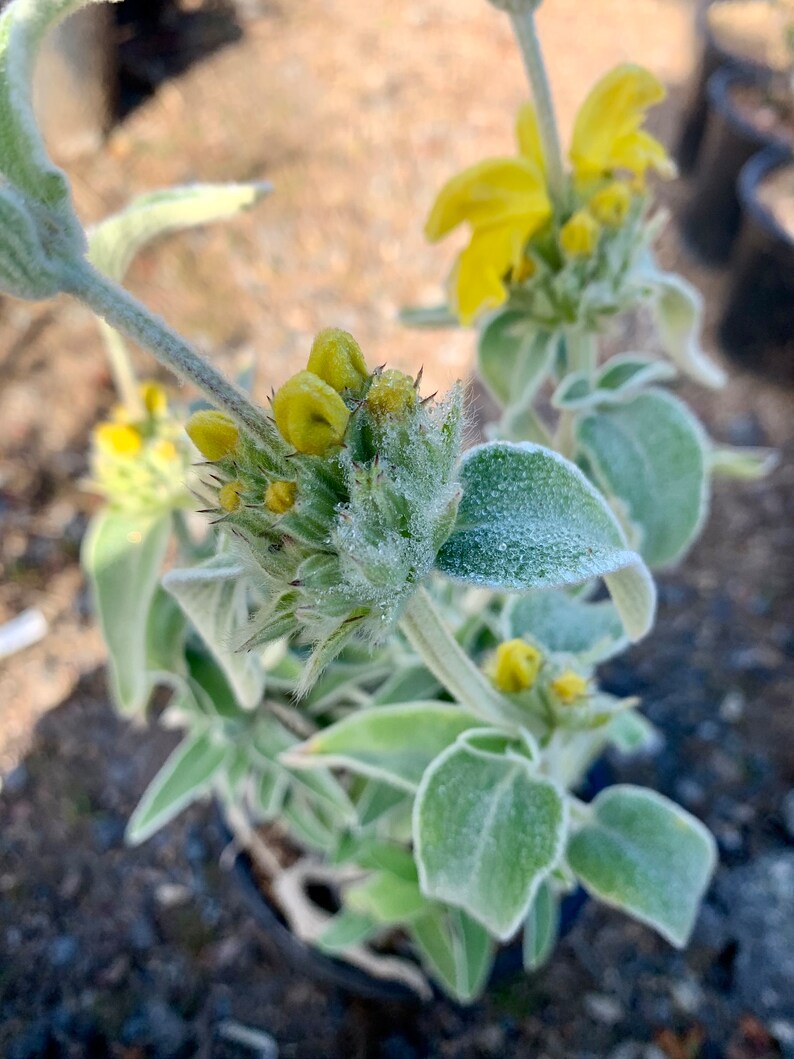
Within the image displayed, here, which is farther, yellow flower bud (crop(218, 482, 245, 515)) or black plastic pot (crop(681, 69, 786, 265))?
black plastic pot (crop(681, 69, 786, 265))

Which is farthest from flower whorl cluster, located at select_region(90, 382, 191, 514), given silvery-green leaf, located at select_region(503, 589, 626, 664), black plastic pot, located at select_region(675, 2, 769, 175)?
black plastic pot, located at select_region(675, 2, 769, 175)

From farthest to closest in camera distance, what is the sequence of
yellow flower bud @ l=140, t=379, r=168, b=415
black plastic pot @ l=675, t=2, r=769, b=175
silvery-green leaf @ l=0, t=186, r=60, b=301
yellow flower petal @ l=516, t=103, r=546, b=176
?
1. black plastic pot @ l=675, t=2, r=769, b=175
2. yellow flower bud @ l=140, t=379, r=168, b=415
3. yellow flower petal @ l=516, t=103, r=546, b=176
4. silvery-green leaf @ l=0, t=186, r=60, b=301

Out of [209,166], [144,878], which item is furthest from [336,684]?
[209,166]

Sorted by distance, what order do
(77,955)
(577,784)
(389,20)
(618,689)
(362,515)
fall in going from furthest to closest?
(389,20), (618,689), (77,955), (577,784), (362,515)

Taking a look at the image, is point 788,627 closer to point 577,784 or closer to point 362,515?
point 577,784

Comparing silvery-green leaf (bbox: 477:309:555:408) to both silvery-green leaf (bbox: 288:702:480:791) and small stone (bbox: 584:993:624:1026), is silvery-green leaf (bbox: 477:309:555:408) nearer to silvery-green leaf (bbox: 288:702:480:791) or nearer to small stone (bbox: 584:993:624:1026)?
silvery-green leaf (bbox: 288:702:480:791)

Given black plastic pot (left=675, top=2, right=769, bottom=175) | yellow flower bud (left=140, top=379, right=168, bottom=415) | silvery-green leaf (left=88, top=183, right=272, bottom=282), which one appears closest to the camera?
silvery-green leaf (left=88, top=183, right=272, bottom=282)
